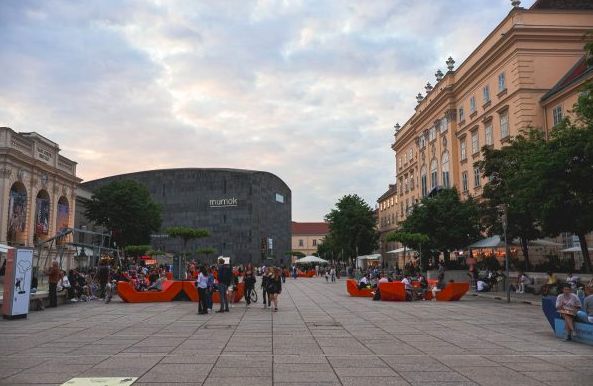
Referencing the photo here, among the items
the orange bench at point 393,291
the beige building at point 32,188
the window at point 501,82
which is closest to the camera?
the orange bench at point 393,291

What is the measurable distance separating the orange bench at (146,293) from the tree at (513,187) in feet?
53.9

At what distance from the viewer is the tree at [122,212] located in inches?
2398

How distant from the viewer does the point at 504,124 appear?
40062 mm

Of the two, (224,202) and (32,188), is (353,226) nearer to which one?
(32,188)

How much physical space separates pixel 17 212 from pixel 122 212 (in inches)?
714

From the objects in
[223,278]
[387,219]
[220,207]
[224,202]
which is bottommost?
[223,278]

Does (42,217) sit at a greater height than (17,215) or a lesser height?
greater

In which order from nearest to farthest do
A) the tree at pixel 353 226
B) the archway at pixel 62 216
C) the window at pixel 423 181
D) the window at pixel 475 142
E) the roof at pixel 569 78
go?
the roof at pixel 569 78, the window at pixel 475 142, the archway at pixel 62 216, the window at pixel 423 181, the tree at pixel 353 226

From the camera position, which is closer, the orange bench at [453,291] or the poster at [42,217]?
the orange bench at [453,291]

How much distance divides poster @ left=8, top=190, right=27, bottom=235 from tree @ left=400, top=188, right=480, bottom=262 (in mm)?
31607

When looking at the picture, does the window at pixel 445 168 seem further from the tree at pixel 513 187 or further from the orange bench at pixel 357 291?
the orange bench at pixel 357 291

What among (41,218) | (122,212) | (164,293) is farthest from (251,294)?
(122,212)

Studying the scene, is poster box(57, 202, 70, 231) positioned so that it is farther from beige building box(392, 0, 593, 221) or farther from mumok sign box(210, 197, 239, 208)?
mumok sign box(210, 197, 239, 208)

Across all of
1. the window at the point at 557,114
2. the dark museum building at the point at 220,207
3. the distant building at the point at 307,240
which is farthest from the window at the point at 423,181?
the distant building at the point at 307,240
